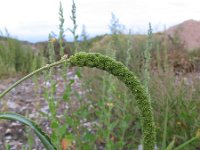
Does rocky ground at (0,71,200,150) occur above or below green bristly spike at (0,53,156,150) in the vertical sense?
below

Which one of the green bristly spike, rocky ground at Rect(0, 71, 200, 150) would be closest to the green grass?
rocky ground at Rect(0, 71, 200, 150)

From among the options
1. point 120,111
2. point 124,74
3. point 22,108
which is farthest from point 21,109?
point 124,74

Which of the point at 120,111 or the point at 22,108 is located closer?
the point at 120,111

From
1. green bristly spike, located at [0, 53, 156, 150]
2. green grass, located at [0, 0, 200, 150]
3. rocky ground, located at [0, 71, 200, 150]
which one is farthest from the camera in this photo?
rocky ground, located at [0, 71, 200, 150]

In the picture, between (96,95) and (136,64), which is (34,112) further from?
(136,64)

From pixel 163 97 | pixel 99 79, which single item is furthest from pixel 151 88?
pixel 99 79

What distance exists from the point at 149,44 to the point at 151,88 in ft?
4.18

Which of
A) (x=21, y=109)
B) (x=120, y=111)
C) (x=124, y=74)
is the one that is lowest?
(x=21, y=109)

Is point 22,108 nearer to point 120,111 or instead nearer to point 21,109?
point 21,109

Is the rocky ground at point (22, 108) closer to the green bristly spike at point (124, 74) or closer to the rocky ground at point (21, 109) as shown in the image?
the rocky ground at point (21, 109)

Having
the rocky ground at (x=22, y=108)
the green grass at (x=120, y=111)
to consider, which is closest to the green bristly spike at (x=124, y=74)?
the green grass at (x=120, y=111)

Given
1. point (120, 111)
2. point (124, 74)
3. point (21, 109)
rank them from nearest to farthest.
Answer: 1. point (124, 74)
2. point (120, 111)
3. point (21, 109)

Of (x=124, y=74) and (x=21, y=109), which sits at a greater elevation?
(x=124, y=74)

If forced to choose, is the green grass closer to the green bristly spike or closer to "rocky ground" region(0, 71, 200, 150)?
"rocky ground" region(0, 71, 200, 150)
